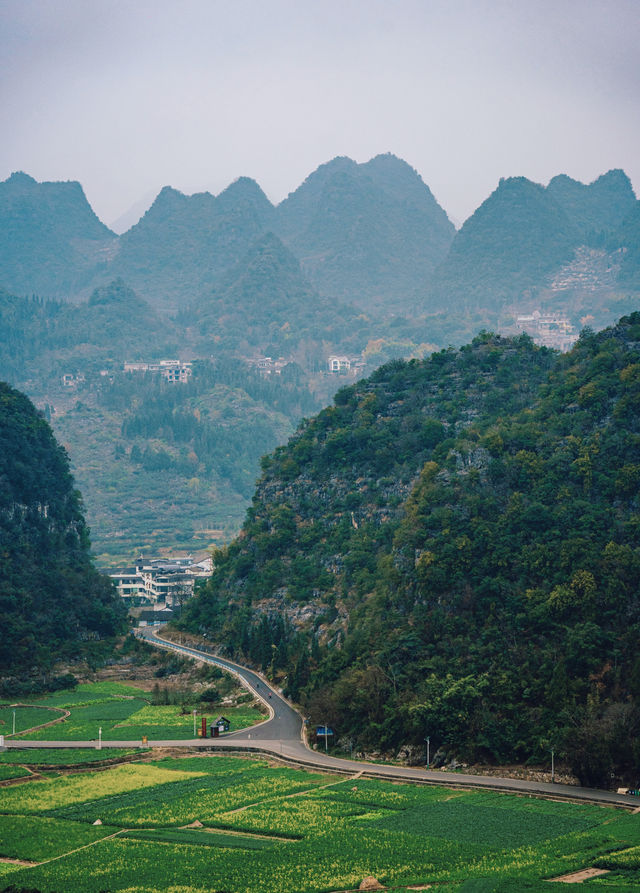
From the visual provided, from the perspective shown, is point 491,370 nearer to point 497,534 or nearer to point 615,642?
point 497,534

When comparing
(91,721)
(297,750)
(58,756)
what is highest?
(91,721)

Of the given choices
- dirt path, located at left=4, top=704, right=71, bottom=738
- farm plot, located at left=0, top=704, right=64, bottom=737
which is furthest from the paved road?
farm plot, located at left=0, top=704, right=64, bottom=737

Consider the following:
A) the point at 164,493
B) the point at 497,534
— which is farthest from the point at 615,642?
the point at 164,493

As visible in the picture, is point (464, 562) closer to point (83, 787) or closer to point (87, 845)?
point (83, 787)

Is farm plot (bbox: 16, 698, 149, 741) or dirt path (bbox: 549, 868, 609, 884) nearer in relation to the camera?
dirt path (bbox: 549, 868, 609, 884)

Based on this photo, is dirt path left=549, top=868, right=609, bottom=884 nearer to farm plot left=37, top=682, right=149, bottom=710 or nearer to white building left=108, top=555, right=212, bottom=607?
farm plot left=37, top=682, right=149, bottom=710

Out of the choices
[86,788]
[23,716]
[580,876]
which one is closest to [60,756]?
[86,788]

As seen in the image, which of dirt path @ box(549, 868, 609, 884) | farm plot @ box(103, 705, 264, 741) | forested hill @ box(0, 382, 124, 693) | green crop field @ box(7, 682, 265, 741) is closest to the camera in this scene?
dirt path @ box(549, 868, 609, 884)
